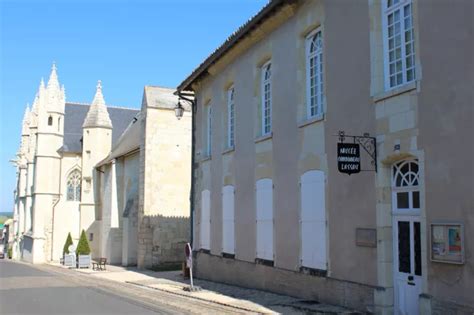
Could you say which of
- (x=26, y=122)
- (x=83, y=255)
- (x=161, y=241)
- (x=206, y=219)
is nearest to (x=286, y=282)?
(x=206, y=219)

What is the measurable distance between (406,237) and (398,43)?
3585 millimetres

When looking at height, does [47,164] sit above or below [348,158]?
above

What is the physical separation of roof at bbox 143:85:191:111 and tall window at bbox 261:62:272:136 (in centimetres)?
1248

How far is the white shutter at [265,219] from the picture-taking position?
45.9ft

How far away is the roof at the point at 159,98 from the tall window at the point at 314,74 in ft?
49.8

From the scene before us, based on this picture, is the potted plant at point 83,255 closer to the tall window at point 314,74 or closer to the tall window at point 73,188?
the tall window at point 73,188

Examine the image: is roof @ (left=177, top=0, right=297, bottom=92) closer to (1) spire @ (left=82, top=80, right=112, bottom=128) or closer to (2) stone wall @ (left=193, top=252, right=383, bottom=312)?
(2) stone wall @ (left=193, top=252, right=383, bottom=312)

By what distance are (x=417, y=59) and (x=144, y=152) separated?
1938cm

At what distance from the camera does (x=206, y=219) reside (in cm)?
1897

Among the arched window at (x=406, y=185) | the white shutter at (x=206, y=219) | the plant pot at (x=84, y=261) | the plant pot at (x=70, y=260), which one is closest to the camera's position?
the arched window at (x=406, y=185)

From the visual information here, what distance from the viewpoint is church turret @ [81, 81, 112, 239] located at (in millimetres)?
41875

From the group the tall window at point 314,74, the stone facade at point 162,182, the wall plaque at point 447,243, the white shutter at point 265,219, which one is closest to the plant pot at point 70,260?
the stone facade at point 162,182

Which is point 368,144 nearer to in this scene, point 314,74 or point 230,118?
point 314,74

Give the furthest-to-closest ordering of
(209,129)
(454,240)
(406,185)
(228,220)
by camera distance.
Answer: (209,129), (228,220), (406,185), (454,240)
